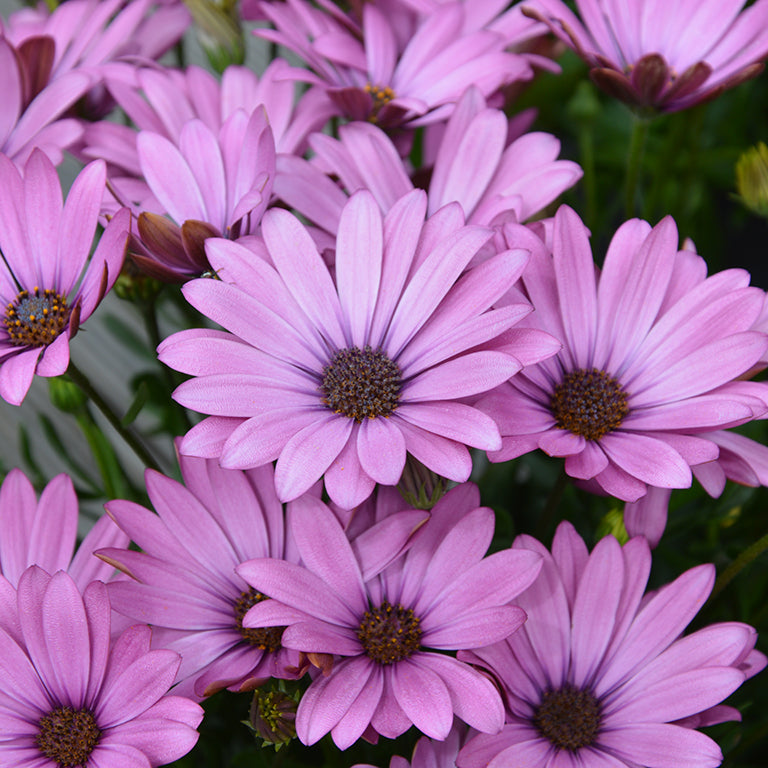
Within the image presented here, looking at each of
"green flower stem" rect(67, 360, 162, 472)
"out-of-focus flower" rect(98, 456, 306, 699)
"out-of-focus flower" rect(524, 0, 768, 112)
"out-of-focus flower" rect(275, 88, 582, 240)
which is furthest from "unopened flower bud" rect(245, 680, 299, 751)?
"out-of-focus flower" rect(524, 0, 768, 112)

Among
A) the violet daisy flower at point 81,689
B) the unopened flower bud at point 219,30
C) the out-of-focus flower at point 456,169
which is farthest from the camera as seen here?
the unopened flower bud at point 219,30

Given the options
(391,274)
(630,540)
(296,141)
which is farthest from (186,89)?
(630,540)

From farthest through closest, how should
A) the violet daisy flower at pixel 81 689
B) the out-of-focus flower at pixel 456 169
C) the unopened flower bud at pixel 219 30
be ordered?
the unopened flower bud at pixel 219 30 → the out-of-focus flower at pixel 456 169 → the violet daisy flower at pixel 81 689

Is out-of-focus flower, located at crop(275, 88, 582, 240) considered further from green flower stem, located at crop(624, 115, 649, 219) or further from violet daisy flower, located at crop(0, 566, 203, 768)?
violet daisy flower, located at crop(0, 566, 203, 768)

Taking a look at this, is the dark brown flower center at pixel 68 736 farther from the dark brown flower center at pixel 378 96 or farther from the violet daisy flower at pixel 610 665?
the dark brown flower center at pixel 378 96

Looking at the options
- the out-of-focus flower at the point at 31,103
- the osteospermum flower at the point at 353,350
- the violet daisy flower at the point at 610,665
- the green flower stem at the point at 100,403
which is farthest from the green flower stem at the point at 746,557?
the out-of-focus flower at the point at 31,103

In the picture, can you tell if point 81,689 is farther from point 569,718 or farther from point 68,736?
point 569,718

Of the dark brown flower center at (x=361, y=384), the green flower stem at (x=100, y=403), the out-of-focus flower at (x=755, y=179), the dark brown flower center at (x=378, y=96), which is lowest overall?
the green flower stem at (x=100, y=403)

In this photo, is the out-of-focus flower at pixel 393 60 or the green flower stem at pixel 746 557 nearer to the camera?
Result: the green flower stem at pixel 746 557
